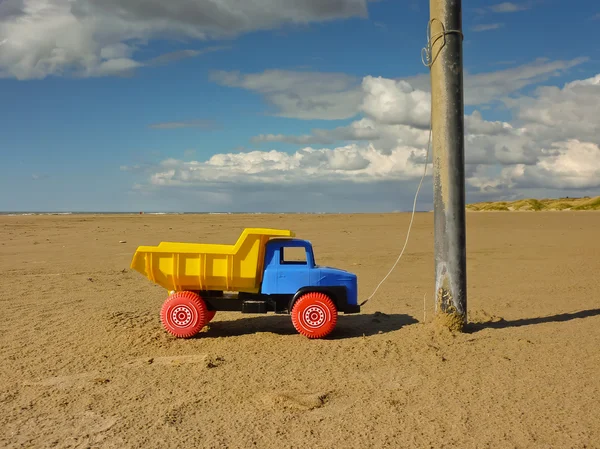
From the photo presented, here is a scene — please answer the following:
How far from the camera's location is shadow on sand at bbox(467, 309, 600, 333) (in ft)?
25.2

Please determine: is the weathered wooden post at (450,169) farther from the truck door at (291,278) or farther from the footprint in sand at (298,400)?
the footprint in sand at (298,400)

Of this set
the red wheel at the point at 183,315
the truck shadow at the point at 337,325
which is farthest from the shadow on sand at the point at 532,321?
the red wheel at the point at 183,315

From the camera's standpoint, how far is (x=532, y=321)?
8094 millimetres

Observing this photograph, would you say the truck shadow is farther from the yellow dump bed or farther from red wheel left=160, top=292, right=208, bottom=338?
the yellow dump bed

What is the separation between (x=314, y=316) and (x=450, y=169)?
9.26ft

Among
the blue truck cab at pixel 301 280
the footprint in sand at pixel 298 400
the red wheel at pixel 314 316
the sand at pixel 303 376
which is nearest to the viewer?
the sand at pixel 303 376

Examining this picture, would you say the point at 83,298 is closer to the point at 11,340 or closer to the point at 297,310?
the point at 11,340

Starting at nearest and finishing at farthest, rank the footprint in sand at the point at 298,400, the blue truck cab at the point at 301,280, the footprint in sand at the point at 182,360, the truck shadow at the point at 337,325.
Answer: the footprint in sand at the point at 298,400
the footprint in sand at the point at 182,360
the blue truck cab at the point at 301,280
the truck shadow at the point at 337,325

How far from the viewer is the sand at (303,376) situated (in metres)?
4.37

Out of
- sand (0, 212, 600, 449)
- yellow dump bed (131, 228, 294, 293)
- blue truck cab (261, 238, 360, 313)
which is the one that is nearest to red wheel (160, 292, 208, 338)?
sand (0, 212, 600, 449)

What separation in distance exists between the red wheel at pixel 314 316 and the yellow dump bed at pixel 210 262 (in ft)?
2.45

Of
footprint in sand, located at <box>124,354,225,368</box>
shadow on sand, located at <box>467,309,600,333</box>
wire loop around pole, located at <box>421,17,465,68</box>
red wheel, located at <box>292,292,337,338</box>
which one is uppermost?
wire loop around pole, located at <box>421,17,465,68</box>

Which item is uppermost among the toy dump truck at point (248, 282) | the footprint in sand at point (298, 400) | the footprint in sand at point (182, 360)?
the toy dump truck at point (248, 282)

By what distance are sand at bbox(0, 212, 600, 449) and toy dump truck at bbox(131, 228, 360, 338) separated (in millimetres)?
349
